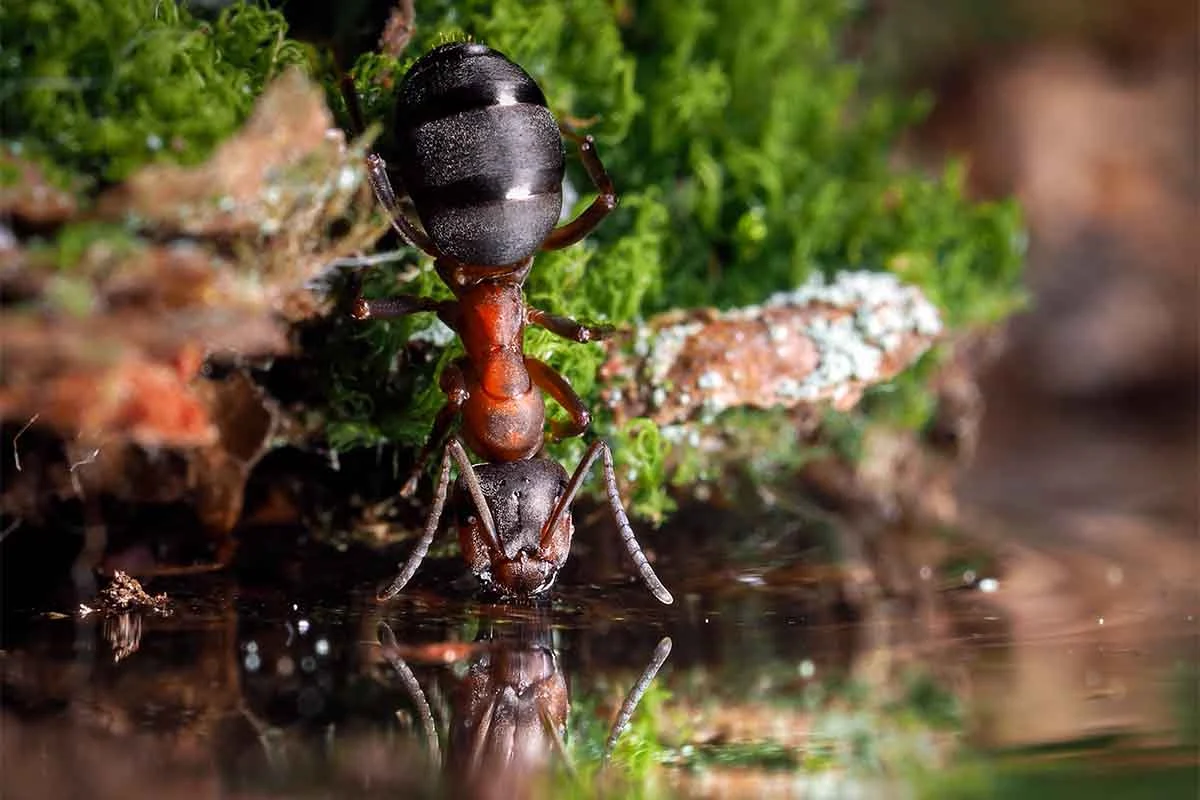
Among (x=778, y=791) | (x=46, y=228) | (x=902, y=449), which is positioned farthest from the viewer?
(x=902, y=449)

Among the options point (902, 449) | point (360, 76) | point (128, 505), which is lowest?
point (128, 505)

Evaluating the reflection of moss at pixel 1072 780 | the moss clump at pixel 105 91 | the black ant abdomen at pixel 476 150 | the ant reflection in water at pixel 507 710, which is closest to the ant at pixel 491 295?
the black ant abdomen at pixel 476 150

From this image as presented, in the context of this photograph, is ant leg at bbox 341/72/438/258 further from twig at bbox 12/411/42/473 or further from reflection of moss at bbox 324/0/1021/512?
twig at bbox 12/411/42/473

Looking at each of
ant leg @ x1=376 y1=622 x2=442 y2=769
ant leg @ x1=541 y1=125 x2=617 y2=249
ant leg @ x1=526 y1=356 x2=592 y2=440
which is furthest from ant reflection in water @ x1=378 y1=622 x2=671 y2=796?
ant leg @ x1=541 y1=125 x2=617 y2=249

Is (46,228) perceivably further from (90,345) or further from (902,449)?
(902,449)

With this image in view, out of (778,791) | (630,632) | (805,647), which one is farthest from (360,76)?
(778,791)
